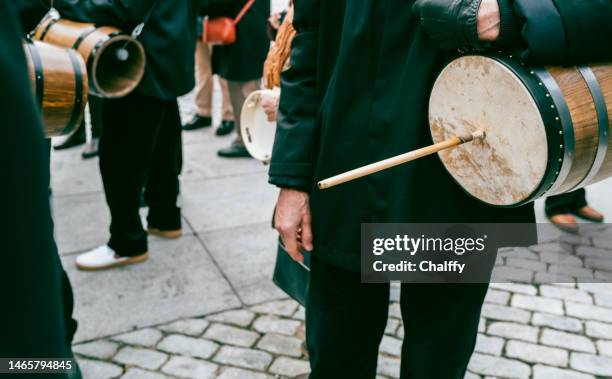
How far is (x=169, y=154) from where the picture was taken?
13.3ft

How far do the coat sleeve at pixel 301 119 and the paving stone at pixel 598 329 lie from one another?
214 centimetres

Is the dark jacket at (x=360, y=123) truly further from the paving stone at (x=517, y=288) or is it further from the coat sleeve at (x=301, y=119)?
the paving stone at (x=517, y=288)

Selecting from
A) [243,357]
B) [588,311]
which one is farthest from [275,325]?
[588,311]

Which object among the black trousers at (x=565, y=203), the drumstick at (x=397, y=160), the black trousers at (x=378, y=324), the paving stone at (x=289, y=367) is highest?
the drumstick at (x=397, y=160)

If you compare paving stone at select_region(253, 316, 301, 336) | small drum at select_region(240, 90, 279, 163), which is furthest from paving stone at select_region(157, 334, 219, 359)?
small drum at select_region(240, 90, 279, 163)

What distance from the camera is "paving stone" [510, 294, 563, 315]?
3388 millimetres

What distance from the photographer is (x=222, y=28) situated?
5.52 m

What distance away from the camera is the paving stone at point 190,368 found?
9.17 feet

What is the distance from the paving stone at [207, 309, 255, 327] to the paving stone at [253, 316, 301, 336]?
0.17 ft

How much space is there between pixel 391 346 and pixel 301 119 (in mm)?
1674

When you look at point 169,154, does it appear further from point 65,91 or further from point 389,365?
point 389,365

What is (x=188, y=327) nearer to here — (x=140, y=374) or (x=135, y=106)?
(x=140, y=374)

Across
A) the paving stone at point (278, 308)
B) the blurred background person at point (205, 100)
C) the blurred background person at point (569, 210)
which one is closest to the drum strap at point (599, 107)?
the paving stone at point (278, 308)

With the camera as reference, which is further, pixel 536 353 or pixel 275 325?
pixel 275 325
